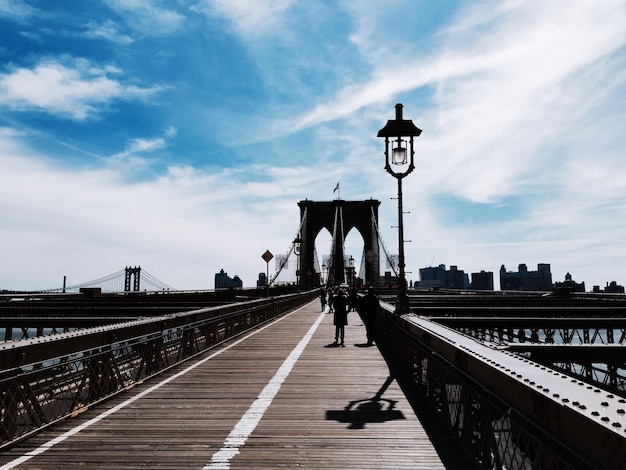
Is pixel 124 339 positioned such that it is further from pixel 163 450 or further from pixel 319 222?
pixel 319 222

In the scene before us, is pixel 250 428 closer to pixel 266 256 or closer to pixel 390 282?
pixel 266 256

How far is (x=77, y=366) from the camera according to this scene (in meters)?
6.84

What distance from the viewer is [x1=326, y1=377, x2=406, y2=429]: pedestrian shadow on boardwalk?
20.8 feet

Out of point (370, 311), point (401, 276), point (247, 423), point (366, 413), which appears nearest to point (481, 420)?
point (366, 413)

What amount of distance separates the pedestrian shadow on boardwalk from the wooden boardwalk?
0.6 inches

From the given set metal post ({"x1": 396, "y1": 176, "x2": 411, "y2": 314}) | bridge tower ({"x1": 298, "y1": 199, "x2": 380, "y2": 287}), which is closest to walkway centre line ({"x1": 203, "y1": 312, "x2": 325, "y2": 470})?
metal post ({"x1": 396, "y1": 176, "x2": 411, "y2": 314})

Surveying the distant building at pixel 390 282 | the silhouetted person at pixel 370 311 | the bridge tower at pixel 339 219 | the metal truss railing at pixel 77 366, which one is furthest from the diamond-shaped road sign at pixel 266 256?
the bridge tower at pixel 339 219

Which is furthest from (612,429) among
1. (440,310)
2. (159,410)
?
(440,310)

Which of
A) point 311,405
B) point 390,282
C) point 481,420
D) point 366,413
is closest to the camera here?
point 481,420

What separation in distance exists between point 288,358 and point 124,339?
4745 mm

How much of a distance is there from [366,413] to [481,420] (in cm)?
244

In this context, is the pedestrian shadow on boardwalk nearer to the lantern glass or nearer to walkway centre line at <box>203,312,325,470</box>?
walkway centre line at <box>203,312,325,470</box>

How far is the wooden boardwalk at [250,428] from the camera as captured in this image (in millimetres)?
4922

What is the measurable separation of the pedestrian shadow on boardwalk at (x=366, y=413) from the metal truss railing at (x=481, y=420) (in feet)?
2.12
